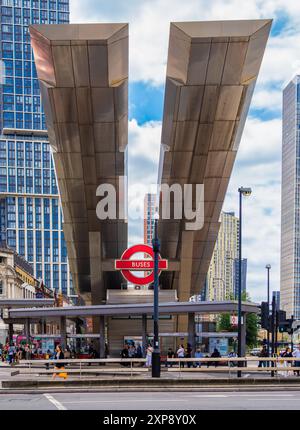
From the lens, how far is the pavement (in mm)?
15742

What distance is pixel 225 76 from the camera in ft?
104

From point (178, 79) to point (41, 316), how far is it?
16755 millimetres

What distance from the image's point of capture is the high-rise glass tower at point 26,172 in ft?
570

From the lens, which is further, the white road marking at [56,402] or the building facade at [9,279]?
the building facade at [9,279]

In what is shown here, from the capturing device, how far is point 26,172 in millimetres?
173750

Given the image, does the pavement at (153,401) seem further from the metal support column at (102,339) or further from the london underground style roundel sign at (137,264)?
the london underground style roundel sign at (137,264)

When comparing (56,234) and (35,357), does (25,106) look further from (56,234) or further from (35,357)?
(35,357)

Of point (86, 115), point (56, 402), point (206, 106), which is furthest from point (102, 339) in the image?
point (56, 402)

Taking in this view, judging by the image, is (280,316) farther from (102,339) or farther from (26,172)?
(26,172)

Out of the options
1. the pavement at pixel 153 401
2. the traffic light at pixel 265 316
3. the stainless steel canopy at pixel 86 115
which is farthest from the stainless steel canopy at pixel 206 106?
Result: the pavement at pixel 153 401

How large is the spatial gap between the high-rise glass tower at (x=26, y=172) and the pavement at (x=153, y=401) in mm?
156824

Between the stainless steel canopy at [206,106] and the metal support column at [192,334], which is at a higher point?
the stainless steel canopy at [206,106]

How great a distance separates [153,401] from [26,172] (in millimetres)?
160817

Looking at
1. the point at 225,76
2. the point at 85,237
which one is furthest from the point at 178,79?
the point at 85,237
